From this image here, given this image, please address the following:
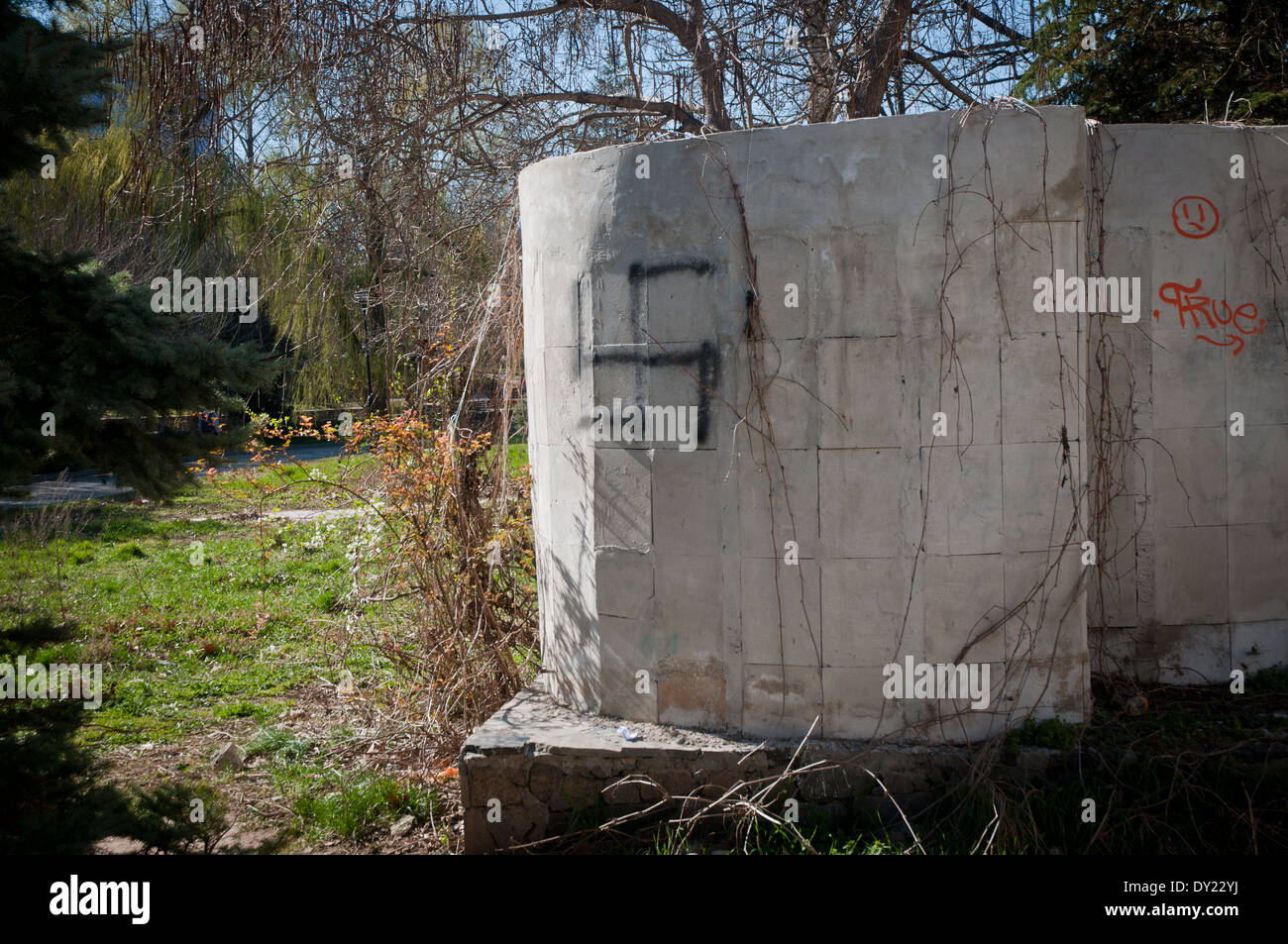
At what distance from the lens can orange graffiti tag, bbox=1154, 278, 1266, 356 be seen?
4.98m

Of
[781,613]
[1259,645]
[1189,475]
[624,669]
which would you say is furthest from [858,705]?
[1259,645]

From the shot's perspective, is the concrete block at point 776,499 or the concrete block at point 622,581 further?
the concrete block at point 622,581

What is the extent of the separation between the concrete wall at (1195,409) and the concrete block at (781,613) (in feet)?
5.66

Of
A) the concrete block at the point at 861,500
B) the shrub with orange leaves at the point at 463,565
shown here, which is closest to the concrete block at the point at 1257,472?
the concrete block at the point at 861,500

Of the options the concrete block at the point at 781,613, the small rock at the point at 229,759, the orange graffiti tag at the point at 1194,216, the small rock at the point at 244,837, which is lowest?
the small rock at the point at 244,837

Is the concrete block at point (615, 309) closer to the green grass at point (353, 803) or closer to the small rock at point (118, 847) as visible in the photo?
the green grass at point (353, 803)

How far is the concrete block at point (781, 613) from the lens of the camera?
4496 mm

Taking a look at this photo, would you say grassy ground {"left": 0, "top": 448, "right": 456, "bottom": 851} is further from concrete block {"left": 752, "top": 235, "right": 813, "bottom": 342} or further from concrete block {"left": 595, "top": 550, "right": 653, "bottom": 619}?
concrete block {"left": 752, "top": 235, "right": 813, "bottom": 342}

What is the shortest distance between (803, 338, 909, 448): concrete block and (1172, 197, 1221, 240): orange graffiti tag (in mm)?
1898

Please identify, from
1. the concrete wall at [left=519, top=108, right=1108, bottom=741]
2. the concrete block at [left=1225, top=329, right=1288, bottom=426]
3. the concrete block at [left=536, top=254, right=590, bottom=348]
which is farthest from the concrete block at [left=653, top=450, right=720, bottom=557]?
the concrete block at [left=1225, top=329, right=1288, bottom=426]

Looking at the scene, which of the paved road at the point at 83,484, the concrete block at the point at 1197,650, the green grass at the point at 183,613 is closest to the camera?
the concrete block at the point at 1197,650

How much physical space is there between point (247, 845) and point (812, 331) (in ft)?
12.9
